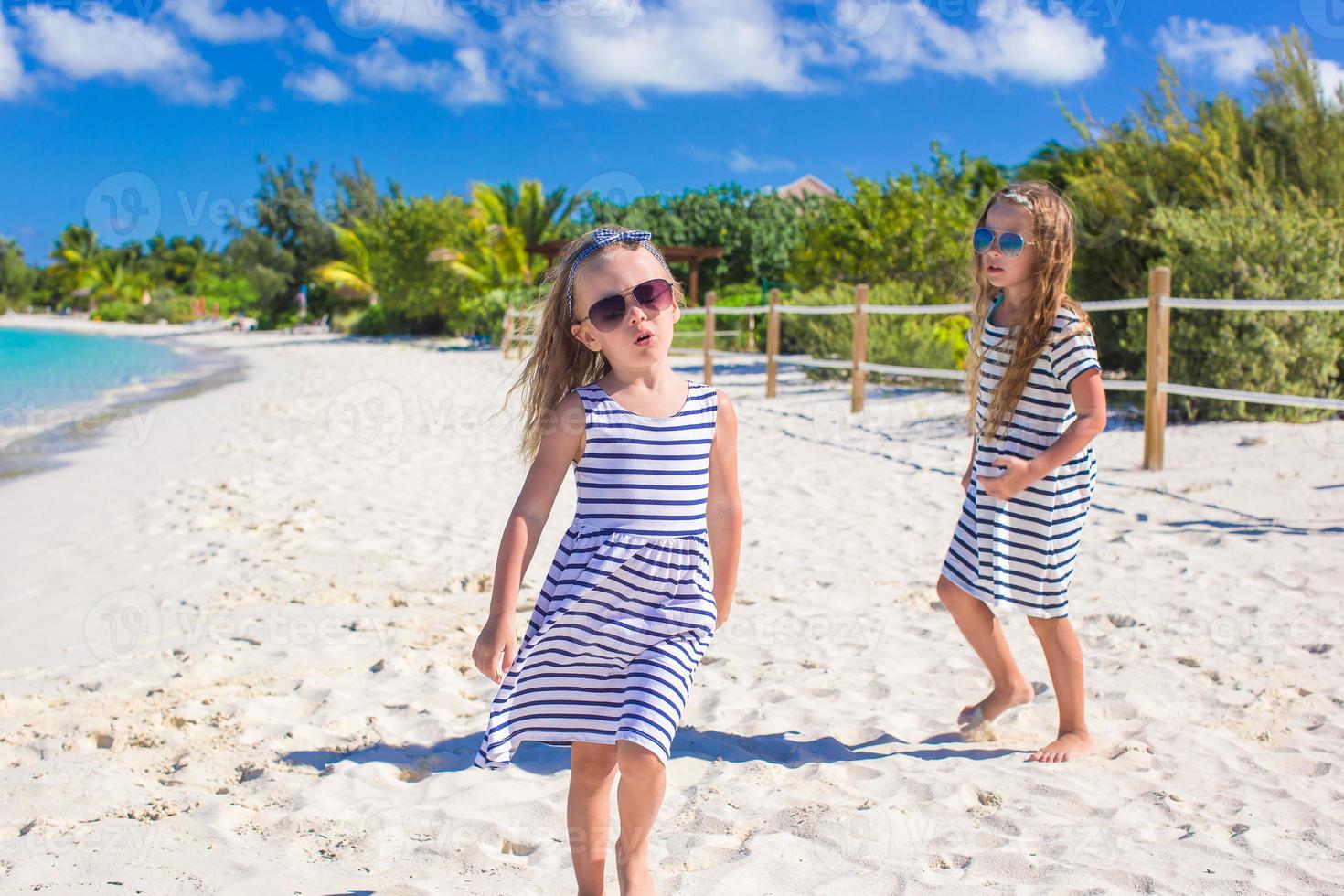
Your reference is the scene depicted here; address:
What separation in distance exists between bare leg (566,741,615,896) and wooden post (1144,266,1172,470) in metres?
6.03

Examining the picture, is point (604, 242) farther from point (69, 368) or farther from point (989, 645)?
point (69, 368)

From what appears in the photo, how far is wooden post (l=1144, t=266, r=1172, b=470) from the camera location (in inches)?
273

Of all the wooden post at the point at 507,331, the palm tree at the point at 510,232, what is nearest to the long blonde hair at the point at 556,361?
the wooden post at the point at 507,331

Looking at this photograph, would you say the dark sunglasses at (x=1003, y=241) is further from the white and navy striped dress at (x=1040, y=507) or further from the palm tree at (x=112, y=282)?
the palm tree at (x=112, y=282)

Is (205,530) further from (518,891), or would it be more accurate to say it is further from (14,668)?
(518,891)

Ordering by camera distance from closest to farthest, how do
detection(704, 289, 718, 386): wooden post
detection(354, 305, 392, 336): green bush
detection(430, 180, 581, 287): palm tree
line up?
detection(704, 289, 718, 386): wooden post → detection(430, 180, 581, 287): palm tree → detection(354, 305, 392, 336): green bush

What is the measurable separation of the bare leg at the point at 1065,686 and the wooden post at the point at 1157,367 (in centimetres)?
475

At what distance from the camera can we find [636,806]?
183 cm

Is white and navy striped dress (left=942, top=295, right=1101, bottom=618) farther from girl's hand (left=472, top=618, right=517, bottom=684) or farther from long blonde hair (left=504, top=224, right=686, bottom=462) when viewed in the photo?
girl's hand (left=472, top=618, right=517, bottom=684)

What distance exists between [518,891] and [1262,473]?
5901 millimetres

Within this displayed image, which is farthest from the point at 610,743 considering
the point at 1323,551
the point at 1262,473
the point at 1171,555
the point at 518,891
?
the point at 1262,473

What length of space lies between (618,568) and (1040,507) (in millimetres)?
1264

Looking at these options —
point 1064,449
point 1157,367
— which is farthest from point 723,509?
point 1157,367

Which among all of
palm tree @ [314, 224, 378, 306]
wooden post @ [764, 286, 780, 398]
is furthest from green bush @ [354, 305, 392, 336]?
wooden post @ [764, 286, 780, 398]
